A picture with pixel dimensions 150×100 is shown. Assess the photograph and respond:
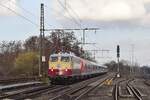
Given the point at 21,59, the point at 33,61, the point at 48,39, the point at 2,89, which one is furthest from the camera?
the point at 48,39

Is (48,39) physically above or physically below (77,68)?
above

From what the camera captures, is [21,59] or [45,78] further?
[21,59]

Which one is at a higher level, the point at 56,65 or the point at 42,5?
the point at 42,5

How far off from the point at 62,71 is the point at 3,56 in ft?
176

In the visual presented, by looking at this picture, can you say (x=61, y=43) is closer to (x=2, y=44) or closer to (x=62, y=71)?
(x=2, y=44)

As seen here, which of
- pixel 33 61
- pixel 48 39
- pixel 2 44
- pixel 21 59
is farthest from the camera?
pixel 2 44

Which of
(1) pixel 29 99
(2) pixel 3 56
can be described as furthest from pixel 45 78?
(2) pixel 3 56

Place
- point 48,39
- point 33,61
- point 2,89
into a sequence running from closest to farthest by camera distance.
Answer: point 2,89, point 33,61, point 48,39

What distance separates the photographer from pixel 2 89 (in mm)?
32781

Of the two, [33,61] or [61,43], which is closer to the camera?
[33,61]

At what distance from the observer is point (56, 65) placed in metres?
46.6

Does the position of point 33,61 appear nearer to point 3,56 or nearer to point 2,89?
point 3,56

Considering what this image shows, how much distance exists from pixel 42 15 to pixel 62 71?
6766 millimetres

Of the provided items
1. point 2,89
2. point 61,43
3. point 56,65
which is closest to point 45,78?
point 56,65
